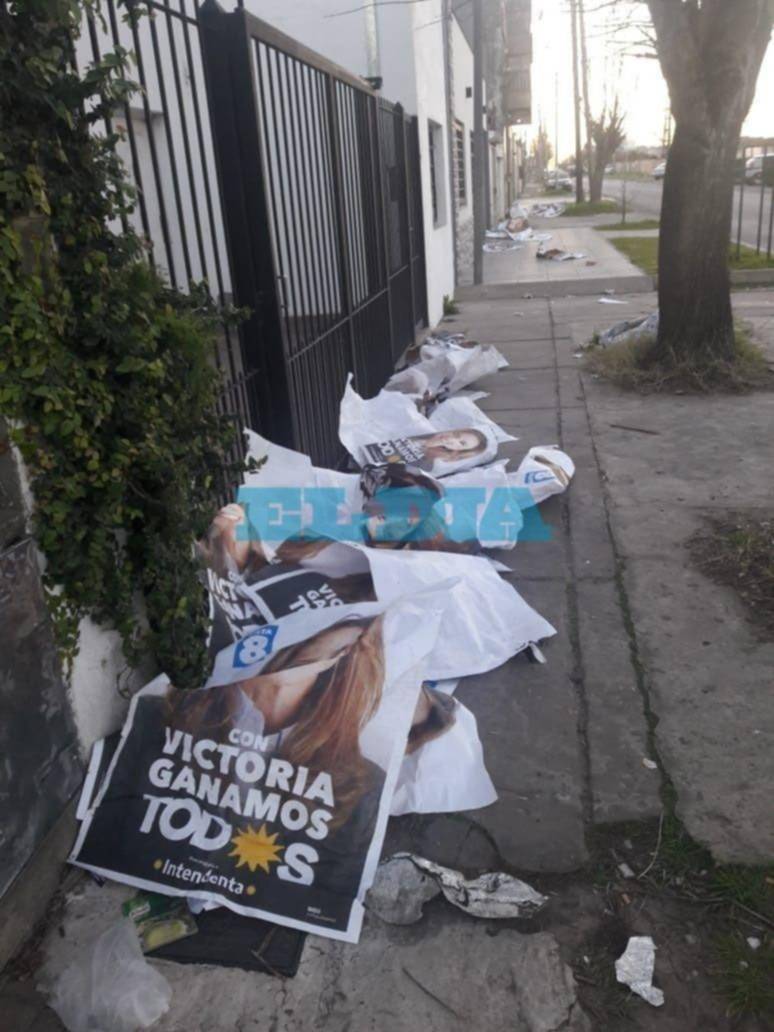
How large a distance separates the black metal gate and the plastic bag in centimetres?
254

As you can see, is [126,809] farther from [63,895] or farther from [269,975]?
[269,975]

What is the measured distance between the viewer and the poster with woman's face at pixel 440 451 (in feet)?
15.3

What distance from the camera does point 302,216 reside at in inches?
177

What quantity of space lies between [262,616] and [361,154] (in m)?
4.20

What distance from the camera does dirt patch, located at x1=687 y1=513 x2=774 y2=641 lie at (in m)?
3.38

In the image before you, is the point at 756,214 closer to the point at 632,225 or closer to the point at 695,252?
the point at 632,225

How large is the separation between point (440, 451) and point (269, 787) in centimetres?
292

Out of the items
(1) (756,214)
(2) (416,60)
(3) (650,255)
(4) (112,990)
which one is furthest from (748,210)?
(4) (112,990)

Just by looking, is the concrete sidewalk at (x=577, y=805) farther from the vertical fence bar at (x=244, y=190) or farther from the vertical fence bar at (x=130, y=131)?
the vertical fence bar at (x=130, y=131)

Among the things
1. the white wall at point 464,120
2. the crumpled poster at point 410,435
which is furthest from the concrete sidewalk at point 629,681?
the white wall at point 464,120

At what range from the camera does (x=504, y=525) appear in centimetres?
407

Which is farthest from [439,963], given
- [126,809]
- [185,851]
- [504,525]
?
[504,525]

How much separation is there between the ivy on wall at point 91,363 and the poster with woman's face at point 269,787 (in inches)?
11.7

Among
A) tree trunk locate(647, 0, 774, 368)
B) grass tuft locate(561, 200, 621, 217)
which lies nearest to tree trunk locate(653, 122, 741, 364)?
tree trunk locate(647, 0, 774, 368)
